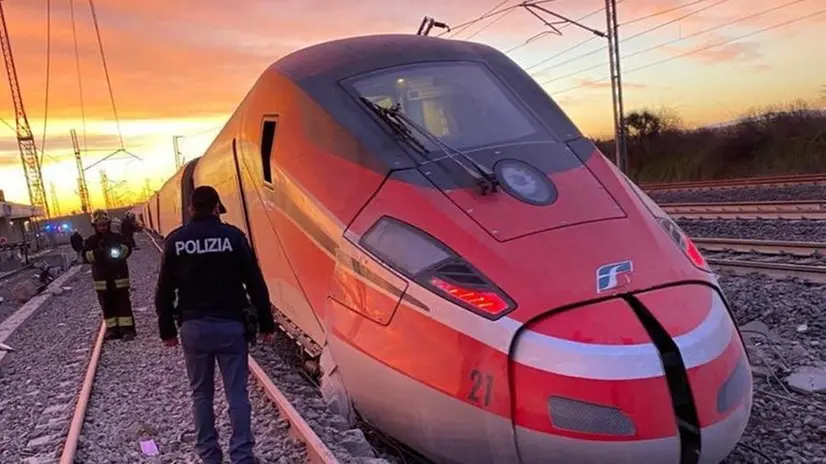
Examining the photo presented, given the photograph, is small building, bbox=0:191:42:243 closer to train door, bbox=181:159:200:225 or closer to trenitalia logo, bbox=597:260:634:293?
train door, bbox=181:159:200:225

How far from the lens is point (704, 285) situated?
4.24m

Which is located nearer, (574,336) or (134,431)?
(574,336)

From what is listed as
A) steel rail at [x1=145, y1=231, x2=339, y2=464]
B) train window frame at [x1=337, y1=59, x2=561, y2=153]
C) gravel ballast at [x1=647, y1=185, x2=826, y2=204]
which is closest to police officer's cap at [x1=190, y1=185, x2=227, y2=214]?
train window frame at [x1=337, y1=59, x2=561, y2=153]

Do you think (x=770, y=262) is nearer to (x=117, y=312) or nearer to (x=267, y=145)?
(x=267, y=145)

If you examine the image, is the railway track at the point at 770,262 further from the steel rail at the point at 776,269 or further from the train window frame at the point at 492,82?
the train window frame at the point at 492,82

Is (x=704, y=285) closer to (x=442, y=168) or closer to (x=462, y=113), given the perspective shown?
(x=442, y=168)

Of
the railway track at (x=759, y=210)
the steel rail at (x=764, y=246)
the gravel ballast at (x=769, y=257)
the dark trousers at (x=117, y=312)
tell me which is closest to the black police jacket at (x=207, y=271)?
the dark trousers at (x=117, y=312)

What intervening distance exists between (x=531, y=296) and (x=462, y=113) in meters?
2.16

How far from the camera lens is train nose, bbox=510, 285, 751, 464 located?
3.62 meters

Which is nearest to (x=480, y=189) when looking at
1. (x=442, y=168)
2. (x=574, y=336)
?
(x=442, y=168)

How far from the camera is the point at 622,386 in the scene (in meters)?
3.60

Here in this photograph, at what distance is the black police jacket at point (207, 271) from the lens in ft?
15.3

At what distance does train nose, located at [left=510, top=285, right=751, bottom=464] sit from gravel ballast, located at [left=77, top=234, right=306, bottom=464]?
185 cm

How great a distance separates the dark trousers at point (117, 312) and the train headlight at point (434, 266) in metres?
6.96
